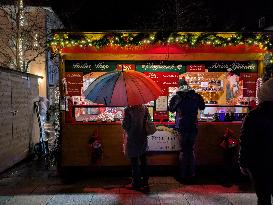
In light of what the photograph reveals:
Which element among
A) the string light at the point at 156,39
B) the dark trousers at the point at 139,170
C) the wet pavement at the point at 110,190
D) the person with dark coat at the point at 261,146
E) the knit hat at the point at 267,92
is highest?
the string light at the point at 156,39

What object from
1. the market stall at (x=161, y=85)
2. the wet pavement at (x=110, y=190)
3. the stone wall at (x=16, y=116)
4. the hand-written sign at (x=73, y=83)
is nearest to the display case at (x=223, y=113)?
the market stall at (x=161, y=85)

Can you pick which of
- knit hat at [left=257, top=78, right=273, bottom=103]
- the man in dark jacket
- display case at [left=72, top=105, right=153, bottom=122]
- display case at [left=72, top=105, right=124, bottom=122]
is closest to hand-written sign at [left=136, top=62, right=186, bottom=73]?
display case at [left=72, top=105, right=153, bottom=122]

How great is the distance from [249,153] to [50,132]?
7.17 metres

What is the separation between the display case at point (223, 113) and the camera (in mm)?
9624

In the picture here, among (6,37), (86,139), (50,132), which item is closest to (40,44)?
(6,37)

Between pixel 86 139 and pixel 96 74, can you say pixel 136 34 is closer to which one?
pixel 96 74

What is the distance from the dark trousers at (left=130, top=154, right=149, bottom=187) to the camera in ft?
26.2

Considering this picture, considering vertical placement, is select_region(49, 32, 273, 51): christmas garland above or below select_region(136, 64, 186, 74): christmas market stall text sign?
above

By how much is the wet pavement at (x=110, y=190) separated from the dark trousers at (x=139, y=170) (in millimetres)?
257

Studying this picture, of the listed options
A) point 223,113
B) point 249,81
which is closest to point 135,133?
point 223,113

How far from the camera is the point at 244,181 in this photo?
889 centimetres

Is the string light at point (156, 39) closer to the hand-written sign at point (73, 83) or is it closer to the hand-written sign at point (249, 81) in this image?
the hand-written sign at point (73, 83)

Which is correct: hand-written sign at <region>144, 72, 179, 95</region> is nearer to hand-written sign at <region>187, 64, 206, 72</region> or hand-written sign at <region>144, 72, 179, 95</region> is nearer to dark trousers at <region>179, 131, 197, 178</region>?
hand-written sign at <region>187, 64, 206, 72</region>

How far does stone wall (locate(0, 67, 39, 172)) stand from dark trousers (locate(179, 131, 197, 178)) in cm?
439
